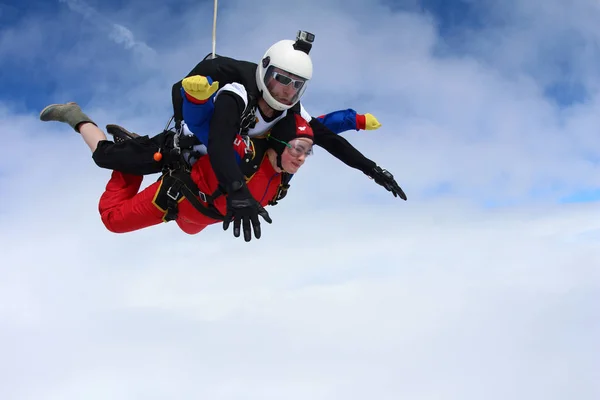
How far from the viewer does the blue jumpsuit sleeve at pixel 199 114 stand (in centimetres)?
391

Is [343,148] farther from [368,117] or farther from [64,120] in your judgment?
[64,120]

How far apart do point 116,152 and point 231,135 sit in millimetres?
1391

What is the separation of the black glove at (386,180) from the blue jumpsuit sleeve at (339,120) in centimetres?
43

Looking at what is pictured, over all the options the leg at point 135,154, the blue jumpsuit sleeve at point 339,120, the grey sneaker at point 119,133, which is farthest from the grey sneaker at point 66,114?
the blue jumpsuit sleeve at point 339,120

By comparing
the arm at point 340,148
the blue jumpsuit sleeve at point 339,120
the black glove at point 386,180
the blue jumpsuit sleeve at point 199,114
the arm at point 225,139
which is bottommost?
the arm at point 225,139

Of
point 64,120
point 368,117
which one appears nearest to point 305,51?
point 368,117

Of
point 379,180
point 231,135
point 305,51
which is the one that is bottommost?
point 231,135

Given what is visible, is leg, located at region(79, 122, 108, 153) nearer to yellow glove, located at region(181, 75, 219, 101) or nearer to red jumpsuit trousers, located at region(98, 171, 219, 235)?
red jumpsuit trousers, located at region(98, 171, 219, 235)

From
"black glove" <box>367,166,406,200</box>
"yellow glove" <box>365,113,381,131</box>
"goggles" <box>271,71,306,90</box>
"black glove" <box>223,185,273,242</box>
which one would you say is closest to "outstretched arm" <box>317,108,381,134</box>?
"yellow glove" <box>365,113,381,131</box>

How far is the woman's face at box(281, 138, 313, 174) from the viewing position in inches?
173

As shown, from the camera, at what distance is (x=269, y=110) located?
4.34m

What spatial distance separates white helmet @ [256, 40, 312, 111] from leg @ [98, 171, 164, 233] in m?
1.25

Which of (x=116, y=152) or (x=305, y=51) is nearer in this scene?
(x=305, y=51)

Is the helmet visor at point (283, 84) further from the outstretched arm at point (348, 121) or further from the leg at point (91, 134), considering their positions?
the leg at point (91, 134)
